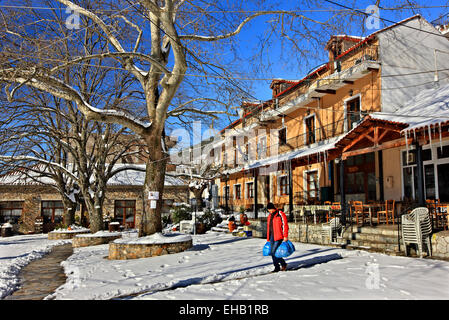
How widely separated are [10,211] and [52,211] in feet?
9.73

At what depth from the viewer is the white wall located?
15.1 metres

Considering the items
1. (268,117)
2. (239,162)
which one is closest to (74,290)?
(268,117)

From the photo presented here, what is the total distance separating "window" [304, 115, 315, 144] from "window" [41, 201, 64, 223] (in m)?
20.5

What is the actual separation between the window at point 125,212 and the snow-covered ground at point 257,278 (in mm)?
19326

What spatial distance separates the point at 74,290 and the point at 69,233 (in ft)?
48.4

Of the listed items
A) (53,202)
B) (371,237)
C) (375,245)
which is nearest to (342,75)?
(371,237)

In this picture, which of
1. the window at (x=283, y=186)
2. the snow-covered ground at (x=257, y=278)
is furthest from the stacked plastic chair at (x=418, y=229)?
the window at (x=283, y=186)

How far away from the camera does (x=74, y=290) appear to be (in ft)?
20.1

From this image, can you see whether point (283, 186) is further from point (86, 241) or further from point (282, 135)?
point (86, 241)

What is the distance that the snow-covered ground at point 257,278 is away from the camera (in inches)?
206

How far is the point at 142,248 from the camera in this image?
9820 millimetres

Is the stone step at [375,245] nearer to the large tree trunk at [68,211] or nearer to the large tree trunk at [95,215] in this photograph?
the large tree trunk at [95,215]

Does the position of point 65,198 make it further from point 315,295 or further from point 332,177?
point 315,295
